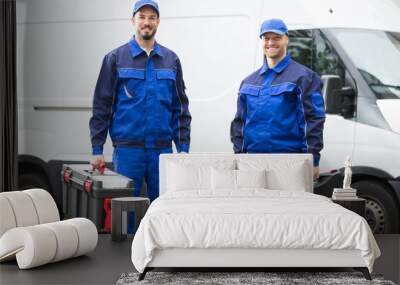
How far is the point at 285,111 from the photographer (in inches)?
244

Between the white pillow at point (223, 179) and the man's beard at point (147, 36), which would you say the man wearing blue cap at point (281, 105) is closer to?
the white pillow at point (223, 179)

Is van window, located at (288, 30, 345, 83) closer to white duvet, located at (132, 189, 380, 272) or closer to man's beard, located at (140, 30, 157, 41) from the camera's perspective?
man's beard, located at (140, 30, 157, 41)

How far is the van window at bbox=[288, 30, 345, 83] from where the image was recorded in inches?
251

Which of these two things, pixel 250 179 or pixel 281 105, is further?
pixel 281 105

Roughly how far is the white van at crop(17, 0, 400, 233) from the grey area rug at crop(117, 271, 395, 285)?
1.88 m

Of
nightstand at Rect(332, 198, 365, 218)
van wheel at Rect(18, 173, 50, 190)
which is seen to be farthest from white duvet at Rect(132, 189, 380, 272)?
van wheel at Rect(18, 173, 50, 190)

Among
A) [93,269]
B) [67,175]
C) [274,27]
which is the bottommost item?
[93,269]

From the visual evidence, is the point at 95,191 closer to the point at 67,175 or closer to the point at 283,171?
the point at 67,175

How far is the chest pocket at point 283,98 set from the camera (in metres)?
6.20

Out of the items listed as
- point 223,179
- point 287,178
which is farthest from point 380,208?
point 223,179

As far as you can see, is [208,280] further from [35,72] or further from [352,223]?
[35,72]

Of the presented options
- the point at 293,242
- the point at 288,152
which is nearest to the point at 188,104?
the point at 288,152

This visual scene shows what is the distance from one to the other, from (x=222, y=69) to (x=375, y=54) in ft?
4.36

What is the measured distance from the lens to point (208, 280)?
4512 millimetres
